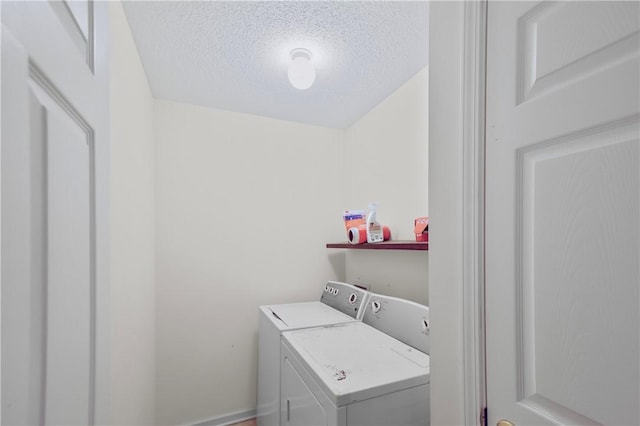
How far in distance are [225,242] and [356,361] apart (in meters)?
1.45

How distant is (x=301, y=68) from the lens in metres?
1.60

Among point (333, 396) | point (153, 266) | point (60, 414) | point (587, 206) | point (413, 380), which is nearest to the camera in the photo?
point (60, 414)

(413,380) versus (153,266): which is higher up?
(153,266)

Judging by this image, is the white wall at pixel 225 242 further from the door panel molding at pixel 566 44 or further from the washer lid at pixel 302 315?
the door panel molding at pixel 566 44

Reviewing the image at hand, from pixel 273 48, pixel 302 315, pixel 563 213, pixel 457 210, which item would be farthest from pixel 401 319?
pixel 273 48

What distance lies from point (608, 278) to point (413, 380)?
78cm

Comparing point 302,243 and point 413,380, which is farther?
point 302,243

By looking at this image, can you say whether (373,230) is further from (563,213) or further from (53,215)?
(53,215)

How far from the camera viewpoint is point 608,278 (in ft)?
1.81

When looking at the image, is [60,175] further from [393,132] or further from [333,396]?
[393,132]

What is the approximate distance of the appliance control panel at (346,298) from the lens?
1.87 metres

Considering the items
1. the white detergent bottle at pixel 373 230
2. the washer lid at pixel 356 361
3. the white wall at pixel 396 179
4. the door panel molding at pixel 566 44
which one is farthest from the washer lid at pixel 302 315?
the door panel molding at pixel 566 44

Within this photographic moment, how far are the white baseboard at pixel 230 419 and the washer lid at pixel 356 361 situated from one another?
48.1 inches

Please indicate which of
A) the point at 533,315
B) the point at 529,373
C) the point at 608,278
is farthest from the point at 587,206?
the point at 529,373
